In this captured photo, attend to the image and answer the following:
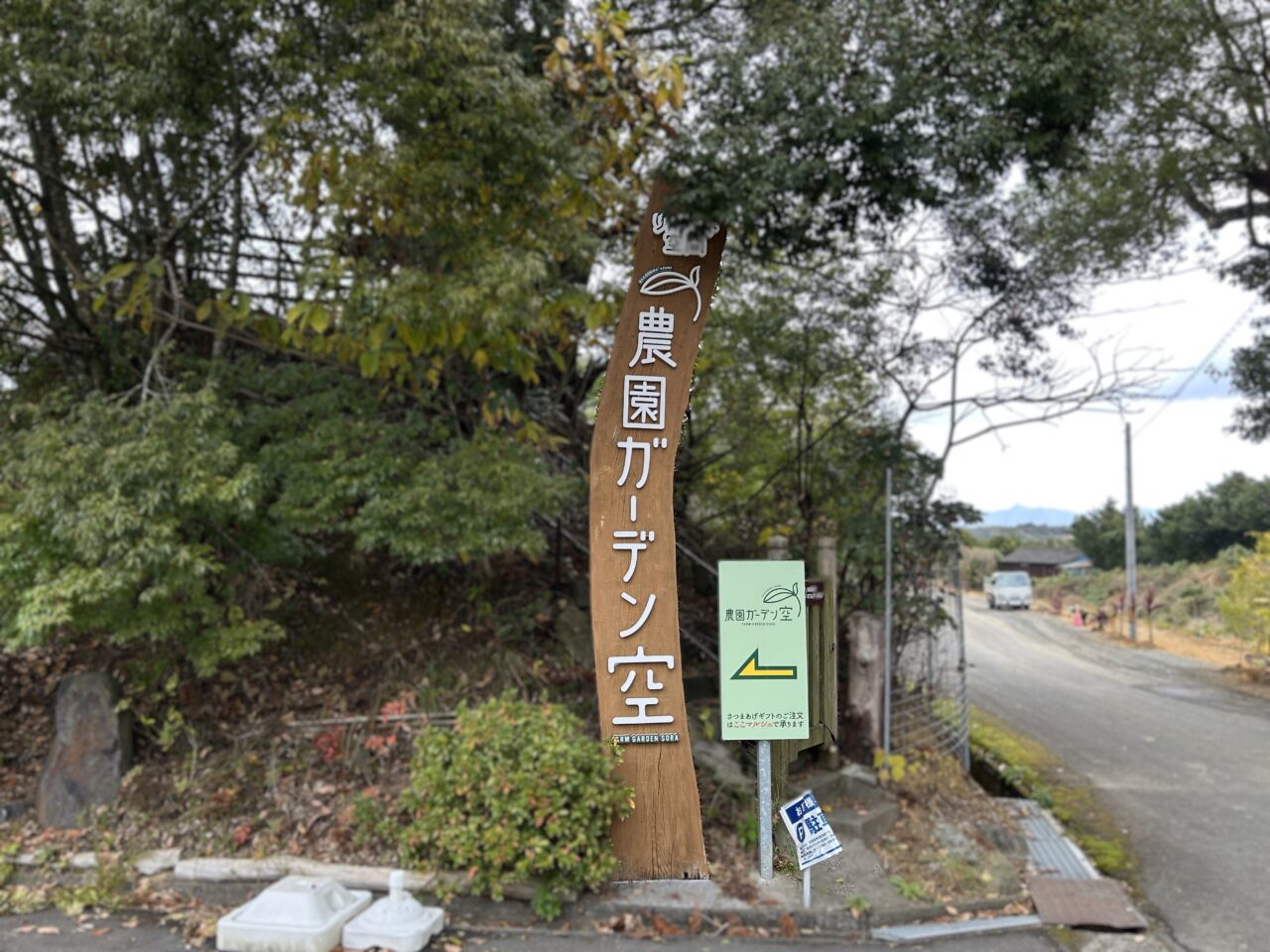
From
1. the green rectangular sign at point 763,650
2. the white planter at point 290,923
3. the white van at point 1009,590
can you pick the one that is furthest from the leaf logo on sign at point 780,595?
the white planter at point 290,923

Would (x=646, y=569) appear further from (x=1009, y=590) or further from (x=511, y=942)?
(x=511, y=942)

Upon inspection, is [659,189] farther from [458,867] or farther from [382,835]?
[382,835]

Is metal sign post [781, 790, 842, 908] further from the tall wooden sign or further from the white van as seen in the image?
A: the white van

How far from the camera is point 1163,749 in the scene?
13.0 meters

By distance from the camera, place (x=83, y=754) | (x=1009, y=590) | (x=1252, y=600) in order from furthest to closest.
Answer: (x=1252, y=600) → (x=83, y=754) → (x=1009, y=590)

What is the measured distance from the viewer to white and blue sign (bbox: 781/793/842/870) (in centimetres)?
88

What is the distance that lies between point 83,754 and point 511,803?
497 centimetres

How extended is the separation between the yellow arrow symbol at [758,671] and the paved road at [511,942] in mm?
7069

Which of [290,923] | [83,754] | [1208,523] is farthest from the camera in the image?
[1208,523]

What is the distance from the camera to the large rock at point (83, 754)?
27.8 ft

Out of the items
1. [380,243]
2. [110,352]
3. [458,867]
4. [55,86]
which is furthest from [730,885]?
[55,86]

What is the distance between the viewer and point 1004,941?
7.38 meters

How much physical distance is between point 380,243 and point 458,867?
533 centimetres

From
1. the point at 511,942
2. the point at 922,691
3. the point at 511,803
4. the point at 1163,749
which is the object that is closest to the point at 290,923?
the point at 511,942
